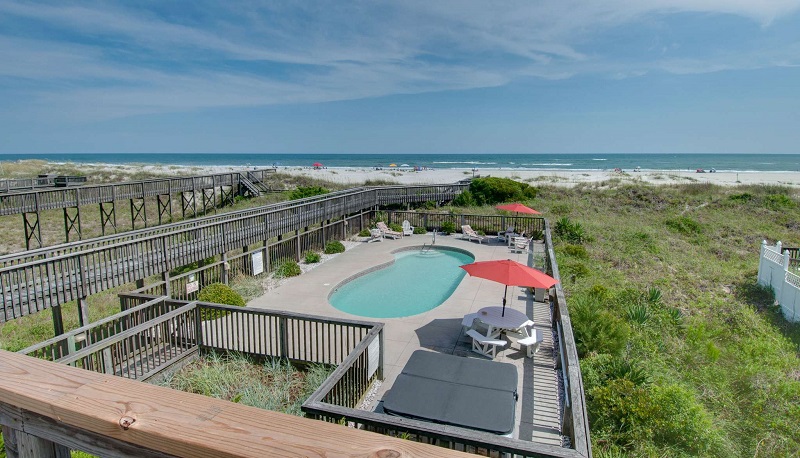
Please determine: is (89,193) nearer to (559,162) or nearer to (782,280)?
(782,280)

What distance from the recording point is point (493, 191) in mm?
29734

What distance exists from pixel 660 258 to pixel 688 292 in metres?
3.74

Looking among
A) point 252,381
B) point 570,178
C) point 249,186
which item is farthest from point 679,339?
point 570,178

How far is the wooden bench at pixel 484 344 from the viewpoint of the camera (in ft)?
27.9

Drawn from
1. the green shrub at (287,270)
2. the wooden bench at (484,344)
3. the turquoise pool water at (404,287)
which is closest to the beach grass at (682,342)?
the wooden bench at (484,344)

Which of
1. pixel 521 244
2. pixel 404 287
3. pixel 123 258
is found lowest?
pixel 404 287

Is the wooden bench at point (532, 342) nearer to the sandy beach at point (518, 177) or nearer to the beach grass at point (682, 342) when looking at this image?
the beach grass at point (682, 342)

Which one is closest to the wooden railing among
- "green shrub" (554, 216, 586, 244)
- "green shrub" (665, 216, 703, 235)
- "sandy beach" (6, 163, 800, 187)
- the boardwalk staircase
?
the boardwalk staircase

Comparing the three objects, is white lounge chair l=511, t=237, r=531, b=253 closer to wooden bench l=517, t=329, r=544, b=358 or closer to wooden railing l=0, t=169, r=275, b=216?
wooden bench l=517, t=329, r=544, b=358

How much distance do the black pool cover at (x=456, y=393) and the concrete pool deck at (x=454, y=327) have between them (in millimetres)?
790

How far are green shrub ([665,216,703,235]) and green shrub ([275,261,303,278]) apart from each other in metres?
18.3

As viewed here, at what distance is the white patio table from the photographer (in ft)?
29.0

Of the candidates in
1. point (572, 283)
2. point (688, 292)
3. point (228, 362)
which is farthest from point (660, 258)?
point (228, 362)

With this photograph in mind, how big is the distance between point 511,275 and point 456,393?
3.92 meters
